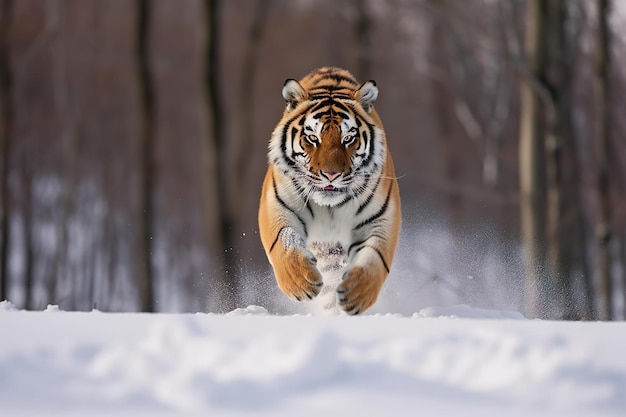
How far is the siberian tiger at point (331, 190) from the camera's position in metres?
6.68

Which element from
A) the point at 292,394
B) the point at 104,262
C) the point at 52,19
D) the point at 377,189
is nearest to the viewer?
the point at 292,394

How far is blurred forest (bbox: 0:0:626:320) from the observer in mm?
14938

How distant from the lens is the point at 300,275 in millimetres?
6199

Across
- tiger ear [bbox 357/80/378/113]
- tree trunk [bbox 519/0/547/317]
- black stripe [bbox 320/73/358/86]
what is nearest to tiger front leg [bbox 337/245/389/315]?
tiger ear [bbox 357/80/378/113]

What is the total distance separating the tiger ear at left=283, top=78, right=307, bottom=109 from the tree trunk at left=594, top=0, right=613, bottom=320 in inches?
355

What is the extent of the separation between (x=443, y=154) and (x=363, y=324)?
84.2ft

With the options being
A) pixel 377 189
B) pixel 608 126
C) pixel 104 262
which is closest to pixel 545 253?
pixel 608 126

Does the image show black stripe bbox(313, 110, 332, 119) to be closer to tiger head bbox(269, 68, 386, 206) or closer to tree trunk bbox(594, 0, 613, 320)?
tiger head bbox(269, 68, 386, 206)

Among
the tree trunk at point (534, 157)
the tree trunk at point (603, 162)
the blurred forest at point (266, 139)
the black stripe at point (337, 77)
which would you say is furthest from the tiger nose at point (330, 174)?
the tree trunk at point (603, 162)

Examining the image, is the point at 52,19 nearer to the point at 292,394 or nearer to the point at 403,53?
the point at 403,53

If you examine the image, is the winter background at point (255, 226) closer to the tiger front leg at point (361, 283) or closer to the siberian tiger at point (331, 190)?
the tiger front leg at point (361, 283)

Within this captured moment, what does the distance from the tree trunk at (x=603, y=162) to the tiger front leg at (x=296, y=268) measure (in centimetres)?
959

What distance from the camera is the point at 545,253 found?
15.3 metres

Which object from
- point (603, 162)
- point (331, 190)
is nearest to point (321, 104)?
point (331, 190)
